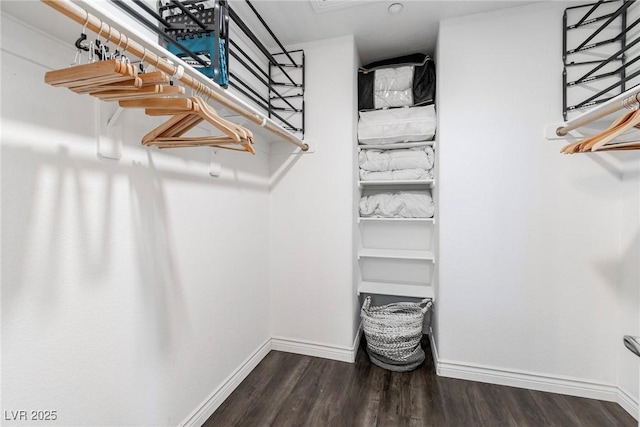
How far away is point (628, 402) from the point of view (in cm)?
160

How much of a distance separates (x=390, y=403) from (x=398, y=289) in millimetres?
903

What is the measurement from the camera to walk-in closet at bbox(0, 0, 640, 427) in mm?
853

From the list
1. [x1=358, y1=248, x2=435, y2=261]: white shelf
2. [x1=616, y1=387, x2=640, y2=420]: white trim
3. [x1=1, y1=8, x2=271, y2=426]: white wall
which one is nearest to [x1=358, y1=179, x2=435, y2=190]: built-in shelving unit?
[x1=358, y1=248, x2=435, y2=261]: white shelf

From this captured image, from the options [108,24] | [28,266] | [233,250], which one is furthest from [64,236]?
[233,250]

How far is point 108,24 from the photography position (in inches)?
28.8

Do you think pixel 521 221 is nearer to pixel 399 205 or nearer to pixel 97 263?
Answer: pixel 399 205

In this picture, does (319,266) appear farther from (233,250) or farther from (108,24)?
(108,24)

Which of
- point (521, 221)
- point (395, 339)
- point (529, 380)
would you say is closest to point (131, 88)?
point (395, 339)

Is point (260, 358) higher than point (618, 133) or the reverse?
the reverse

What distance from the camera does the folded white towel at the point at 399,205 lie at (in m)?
2.29

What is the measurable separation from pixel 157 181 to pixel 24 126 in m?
0.48

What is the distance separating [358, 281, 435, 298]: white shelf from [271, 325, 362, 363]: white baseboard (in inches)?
15.1

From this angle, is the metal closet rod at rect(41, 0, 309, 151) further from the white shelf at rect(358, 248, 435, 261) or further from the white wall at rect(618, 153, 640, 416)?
the white wall at rect(618, 153, 640, 416)

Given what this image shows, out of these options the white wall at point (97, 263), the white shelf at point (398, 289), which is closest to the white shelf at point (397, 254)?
the white shelf at point (398, 289)
